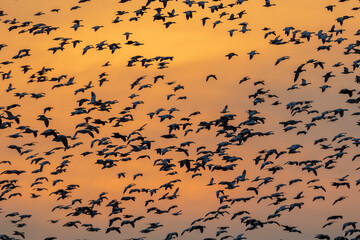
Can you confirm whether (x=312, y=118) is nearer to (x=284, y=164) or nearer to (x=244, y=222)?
(x=284, y=164)

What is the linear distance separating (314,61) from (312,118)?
5999 millimetres

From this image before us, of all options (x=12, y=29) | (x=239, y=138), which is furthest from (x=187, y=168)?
(x=12, y=29)

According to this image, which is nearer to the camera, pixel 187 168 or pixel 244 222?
pixel 187 168

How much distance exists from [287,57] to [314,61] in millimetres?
3381

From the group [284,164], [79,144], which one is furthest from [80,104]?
[284,164]

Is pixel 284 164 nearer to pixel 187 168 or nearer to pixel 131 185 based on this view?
pixel 187 168

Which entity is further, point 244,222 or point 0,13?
point 244,222

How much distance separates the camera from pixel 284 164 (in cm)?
10650

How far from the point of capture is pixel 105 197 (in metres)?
116

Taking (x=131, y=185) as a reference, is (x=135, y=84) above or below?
above

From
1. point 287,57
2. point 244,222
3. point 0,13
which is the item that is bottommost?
point 244,222

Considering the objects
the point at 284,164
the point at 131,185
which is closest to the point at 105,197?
the point at 131,185

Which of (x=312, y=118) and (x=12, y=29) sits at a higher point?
(x=12, y=29)

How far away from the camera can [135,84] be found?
11281cm
